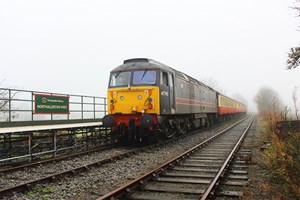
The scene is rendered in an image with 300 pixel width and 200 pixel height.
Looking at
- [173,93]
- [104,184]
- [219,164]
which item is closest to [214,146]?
[173,93]

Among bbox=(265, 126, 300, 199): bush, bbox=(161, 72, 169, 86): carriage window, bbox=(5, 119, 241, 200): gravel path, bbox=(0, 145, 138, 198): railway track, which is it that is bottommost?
bbox=(5, 119, 241, 200): gravel path

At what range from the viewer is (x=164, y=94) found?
11969mm

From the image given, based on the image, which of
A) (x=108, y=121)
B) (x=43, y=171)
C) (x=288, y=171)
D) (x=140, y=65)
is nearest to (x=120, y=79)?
(x=140, y=65)

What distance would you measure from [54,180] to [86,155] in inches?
135

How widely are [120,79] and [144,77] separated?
109 centimetres

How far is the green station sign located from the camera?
1073 cm

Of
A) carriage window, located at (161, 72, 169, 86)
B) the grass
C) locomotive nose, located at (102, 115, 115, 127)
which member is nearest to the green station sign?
locomotive nose, located at (102, 115, 115, 127)

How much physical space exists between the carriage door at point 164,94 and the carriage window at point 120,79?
1406 mm

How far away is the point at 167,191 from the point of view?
558cm

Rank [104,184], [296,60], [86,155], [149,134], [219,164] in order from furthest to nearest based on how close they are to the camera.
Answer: [296,60], [149,134], [86,155], [219,164], [104,184]

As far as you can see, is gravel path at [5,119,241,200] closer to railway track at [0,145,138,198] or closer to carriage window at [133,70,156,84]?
railway track at [0,145,138,198]

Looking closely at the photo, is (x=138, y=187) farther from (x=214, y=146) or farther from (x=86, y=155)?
(x=214, y=146)

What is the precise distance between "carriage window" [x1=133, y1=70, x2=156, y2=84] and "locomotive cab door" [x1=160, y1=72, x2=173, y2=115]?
15.6 inches

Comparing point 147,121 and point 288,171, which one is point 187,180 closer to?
point 288,171
